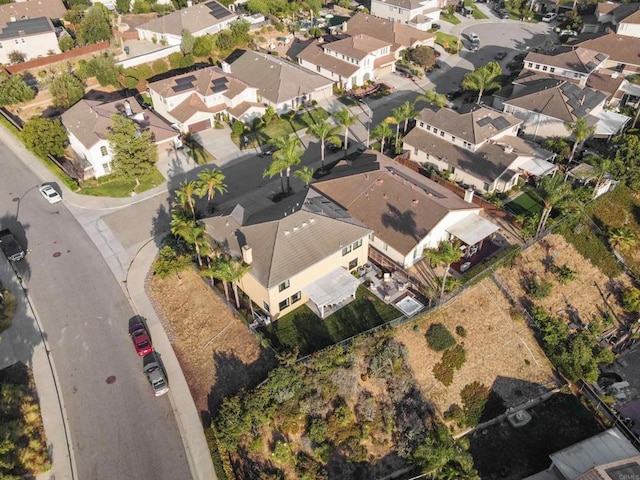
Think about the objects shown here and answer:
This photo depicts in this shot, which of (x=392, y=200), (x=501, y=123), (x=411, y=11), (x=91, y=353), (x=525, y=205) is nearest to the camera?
(x=91, y=353)

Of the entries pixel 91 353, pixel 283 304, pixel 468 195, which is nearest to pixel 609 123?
pixel 468 195

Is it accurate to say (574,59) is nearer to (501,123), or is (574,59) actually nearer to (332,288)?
(501,123)

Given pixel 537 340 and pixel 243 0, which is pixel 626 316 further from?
pixel 243 0

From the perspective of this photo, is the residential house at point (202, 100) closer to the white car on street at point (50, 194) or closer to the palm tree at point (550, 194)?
the white car on street at point (50, 194)

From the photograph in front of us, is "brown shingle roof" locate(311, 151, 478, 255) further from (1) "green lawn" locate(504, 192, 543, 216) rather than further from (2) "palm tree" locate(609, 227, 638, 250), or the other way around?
(2) "palm tree" locate(609, 227, 638, 250)

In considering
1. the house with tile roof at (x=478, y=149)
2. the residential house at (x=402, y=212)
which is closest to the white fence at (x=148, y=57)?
the residential house at (x=402, y=212)
